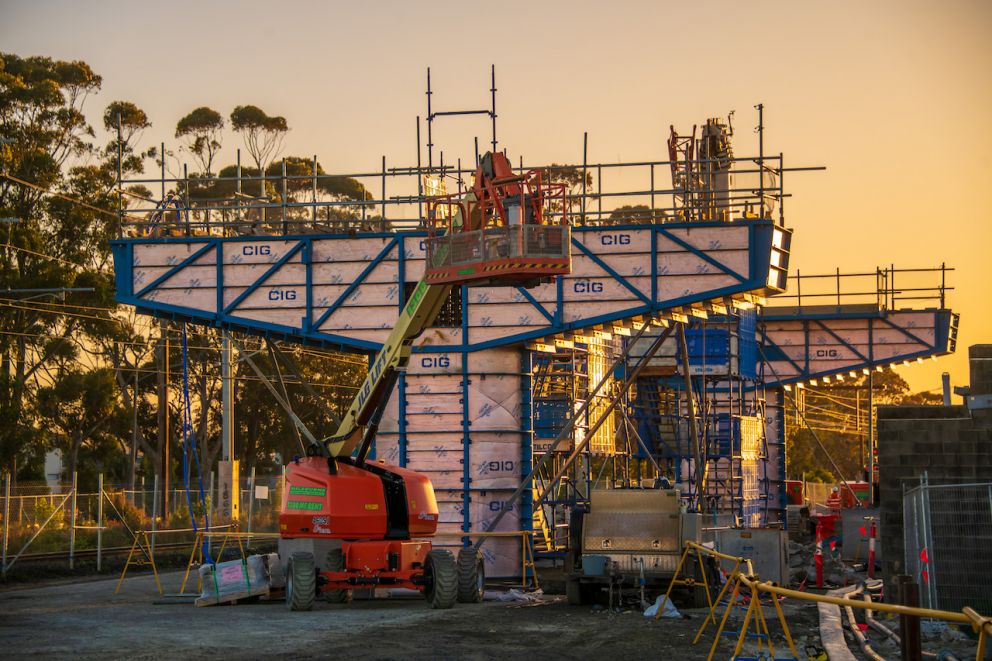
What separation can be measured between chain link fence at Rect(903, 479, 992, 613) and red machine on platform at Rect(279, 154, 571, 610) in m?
6.61

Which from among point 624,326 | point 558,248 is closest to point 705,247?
point 624,326

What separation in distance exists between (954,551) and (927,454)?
2185 millimetres

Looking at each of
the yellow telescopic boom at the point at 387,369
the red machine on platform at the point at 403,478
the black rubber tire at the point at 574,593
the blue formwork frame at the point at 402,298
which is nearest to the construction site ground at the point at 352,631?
the black rubber tire at the point at 574,593

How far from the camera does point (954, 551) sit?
22641 mm

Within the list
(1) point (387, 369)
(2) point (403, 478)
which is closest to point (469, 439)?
(2) point (403, 478)

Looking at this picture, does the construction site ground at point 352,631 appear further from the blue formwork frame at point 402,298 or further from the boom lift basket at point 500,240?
the blue formwork frame at point 402,298

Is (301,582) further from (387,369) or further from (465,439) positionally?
(465,439)

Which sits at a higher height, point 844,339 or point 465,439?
point 844,339

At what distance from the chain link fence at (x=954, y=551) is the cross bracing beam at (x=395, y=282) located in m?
9.42

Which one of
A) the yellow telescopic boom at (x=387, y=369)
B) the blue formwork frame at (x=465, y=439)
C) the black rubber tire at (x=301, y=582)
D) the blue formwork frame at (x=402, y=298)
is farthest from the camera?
the blue formwork frame at (x=465, y=439)

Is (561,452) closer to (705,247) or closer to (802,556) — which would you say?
(802,556)

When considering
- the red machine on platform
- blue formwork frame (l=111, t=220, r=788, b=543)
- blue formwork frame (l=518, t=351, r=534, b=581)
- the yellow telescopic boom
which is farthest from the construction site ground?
blue formwork frame (l=111, t=220, r=788, b=543)

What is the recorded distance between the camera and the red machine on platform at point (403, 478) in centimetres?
2425

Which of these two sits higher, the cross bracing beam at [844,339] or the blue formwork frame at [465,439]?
the cross bracing beam at [844,339]
